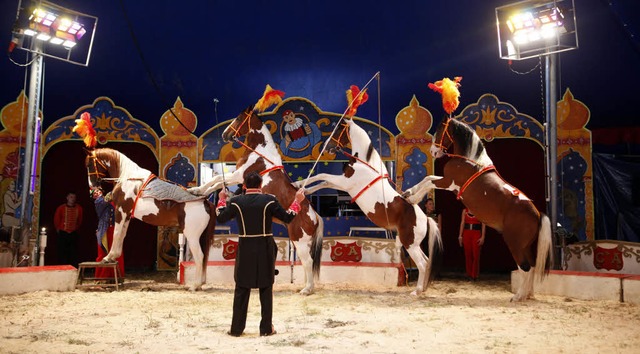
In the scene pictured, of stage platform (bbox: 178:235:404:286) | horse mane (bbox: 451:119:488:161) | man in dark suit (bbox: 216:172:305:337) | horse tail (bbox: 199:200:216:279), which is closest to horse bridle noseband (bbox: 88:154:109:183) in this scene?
horse tail (bbox: 199:200:216:279)

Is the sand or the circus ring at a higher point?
the circus ring

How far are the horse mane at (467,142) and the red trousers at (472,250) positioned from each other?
2621mm

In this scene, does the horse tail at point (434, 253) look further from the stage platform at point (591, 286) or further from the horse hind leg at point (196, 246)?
the horse hind leg at point (196, 246)

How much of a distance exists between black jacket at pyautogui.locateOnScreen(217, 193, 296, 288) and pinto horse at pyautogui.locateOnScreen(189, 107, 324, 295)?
269 centimetres

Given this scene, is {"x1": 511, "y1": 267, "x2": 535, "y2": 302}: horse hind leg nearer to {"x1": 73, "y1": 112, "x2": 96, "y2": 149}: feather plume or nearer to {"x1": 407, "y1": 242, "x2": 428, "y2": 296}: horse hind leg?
{"x1": 407, "y1": 242, "x2": 428, "y2": 296}: horse hind leg

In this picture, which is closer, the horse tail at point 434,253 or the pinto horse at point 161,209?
the horse tail at point 434,253

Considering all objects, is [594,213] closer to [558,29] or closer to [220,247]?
[558,29]

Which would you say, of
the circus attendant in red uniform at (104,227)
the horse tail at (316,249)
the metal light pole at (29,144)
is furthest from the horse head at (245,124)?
the metal light pole at (29,144)

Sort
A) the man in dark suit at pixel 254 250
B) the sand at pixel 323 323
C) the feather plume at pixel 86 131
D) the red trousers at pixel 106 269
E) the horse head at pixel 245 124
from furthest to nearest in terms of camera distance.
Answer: the red trousers at pixel 106 269 → the feather plume at pixel 86 131 → the horse head at pixel 245 124 → the man in dark suit at pixel 254 250 → the sand at pixel 323 323

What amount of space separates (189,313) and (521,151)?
287 inches

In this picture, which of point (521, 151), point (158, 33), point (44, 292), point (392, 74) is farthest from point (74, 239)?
point (521, 151)

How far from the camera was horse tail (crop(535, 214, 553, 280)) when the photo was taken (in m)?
6.70

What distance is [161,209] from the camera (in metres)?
7.89

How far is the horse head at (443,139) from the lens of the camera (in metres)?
7.27
